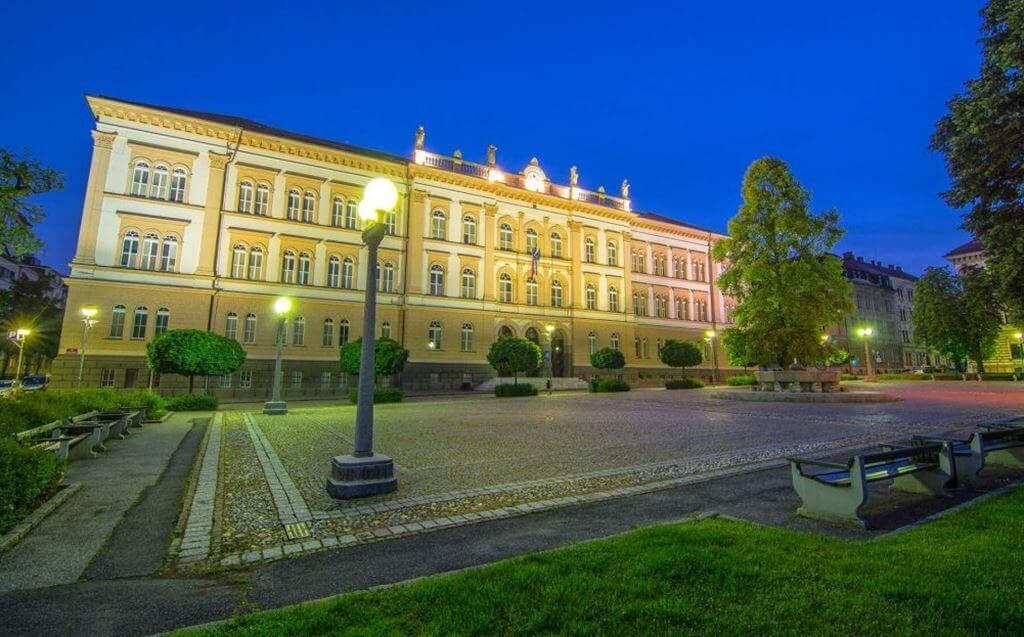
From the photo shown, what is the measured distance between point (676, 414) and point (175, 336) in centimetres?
2200

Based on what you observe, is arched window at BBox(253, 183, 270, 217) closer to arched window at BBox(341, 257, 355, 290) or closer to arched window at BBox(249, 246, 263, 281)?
arched window at BBox(249, 246, 263, 281)

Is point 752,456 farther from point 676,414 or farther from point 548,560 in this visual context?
point 676,414

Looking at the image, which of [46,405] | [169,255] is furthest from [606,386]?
[169,255]

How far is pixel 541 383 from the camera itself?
121 ft

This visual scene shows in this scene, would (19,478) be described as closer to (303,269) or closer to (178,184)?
(303,269)

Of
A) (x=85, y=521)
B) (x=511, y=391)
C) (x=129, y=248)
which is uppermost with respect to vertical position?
(x=129, y=248)

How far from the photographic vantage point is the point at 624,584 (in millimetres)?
3314

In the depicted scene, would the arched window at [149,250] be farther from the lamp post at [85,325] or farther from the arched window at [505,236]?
the arched window at [505,236]

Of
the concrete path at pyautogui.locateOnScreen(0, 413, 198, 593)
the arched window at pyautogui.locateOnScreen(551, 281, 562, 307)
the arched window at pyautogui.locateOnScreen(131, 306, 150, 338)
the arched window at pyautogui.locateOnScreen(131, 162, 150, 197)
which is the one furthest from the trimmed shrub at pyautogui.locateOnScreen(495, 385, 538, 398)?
the arched window at pyautogui.locateOnScreen(131, 162, 150, 197)

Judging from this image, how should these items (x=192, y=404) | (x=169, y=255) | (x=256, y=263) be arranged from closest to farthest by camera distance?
(x=192, y=404) → (x=169, y=255) → (x=256, y=263)

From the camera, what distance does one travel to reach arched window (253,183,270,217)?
3252 centimetres

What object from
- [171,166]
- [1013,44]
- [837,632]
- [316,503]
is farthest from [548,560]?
[171,166]

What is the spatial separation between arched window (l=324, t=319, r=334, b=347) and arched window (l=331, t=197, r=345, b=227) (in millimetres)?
7230

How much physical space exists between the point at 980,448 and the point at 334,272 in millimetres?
34316
